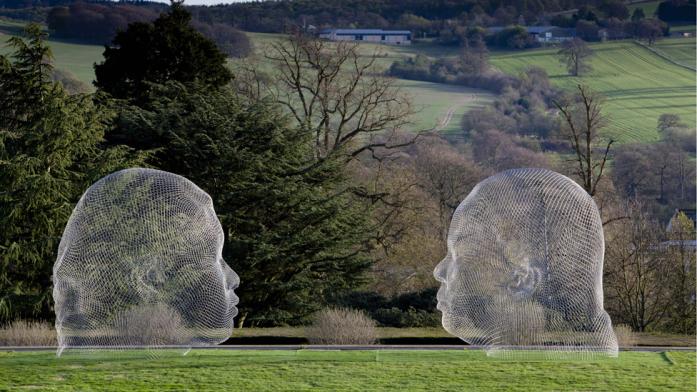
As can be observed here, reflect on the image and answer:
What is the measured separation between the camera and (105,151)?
2669 cm

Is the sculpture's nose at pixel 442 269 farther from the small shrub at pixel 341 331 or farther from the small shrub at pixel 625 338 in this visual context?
the small shrub at pixel 625 338

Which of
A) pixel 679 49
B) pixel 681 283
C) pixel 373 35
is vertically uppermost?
pixel 373 35

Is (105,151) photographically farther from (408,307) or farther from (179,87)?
(408,307)

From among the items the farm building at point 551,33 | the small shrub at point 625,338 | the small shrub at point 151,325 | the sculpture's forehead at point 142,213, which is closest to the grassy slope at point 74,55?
the farm building at point 551,33

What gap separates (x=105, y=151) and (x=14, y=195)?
2619 mm

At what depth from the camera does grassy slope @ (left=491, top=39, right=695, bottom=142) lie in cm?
9212

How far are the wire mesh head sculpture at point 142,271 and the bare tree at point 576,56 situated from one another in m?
90.3

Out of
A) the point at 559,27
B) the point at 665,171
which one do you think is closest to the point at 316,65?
the point at 665,171

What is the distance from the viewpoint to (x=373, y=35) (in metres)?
102

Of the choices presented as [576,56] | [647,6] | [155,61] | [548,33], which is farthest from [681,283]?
[647,6]

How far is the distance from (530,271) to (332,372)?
155 inches

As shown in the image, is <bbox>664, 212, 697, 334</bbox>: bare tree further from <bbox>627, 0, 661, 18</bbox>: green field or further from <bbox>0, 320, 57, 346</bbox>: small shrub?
<bbox>627, 0, 661, 18</bbox>: green field

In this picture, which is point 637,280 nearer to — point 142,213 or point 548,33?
point 142,213

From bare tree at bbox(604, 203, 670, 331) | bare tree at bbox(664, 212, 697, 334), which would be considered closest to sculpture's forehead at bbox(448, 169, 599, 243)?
bare tree at bbox(604, 203, 670, 331)
